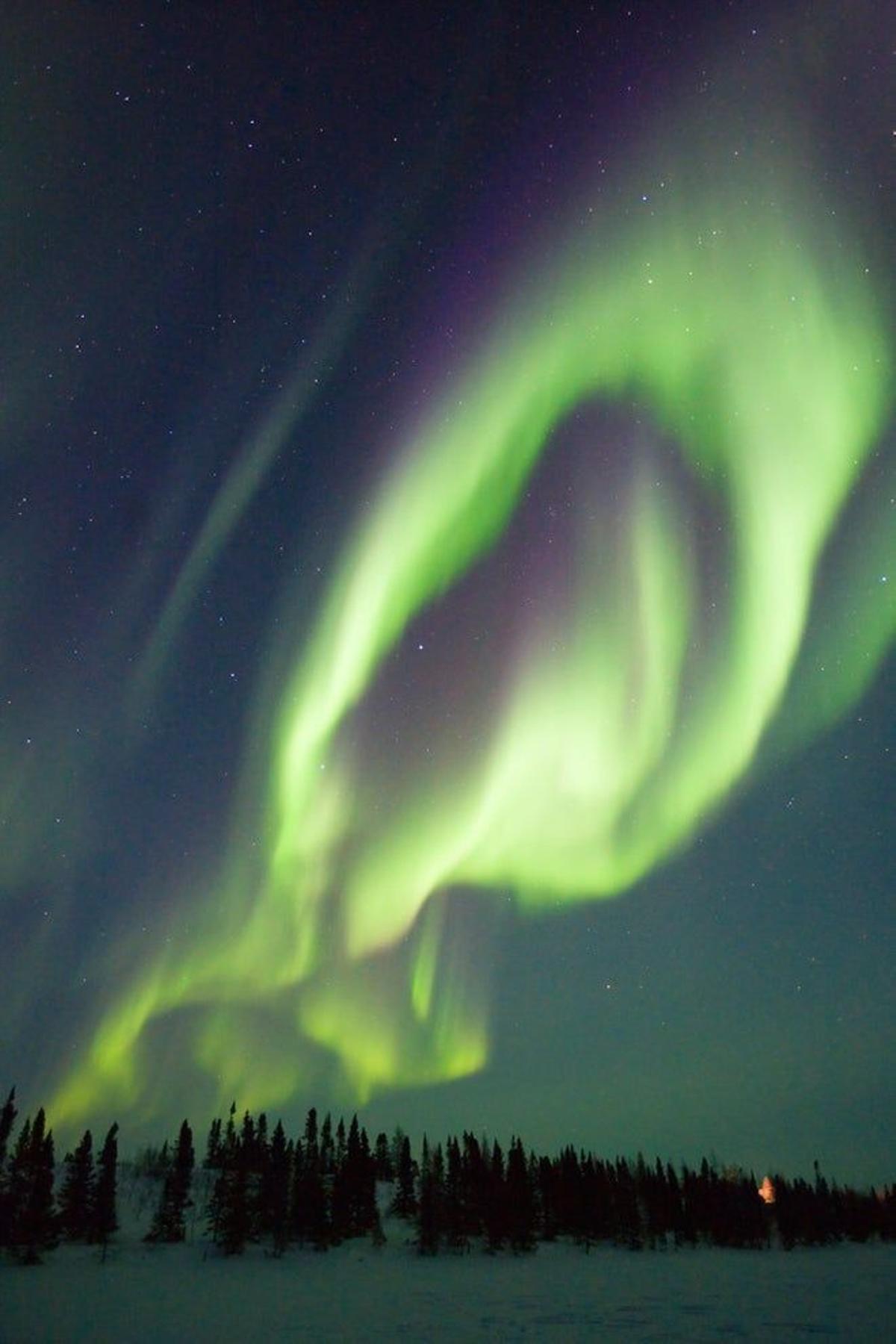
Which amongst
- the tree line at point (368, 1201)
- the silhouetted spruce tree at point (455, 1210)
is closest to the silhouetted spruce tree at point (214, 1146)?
the tree line at point (368, 1201)

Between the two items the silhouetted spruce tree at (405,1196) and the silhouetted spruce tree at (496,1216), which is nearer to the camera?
the silhouetted spruce tree at (496,1216)

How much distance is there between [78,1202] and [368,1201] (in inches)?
1162

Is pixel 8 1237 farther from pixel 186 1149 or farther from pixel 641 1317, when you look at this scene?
pixel 641 1317

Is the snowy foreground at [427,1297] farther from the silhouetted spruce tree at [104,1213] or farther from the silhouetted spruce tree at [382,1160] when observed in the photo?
the silhouetted spruce tree at [382,1160]

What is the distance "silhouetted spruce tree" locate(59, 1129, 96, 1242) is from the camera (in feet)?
246

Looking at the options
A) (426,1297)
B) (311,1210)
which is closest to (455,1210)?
(311,1210)

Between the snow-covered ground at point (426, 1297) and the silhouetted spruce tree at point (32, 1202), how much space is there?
2.11m

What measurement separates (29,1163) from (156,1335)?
45366 millimetres

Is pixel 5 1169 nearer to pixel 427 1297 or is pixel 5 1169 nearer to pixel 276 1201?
pixel 276 1201

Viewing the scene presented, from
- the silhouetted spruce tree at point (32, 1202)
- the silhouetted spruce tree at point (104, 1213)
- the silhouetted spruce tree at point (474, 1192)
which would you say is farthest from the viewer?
the silhouetted spruce tree at point (474, 1192)

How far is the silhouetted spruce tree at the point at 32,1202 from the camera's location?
65.6 m

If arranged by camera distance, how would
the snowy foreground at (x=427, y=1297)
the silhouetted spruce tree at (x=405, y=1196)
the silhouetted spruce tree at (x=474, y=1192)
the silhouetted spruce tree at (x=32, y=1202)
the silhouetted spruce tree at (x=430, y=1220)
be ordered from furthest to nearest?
the silhouetted spruce tree at (x=405, y=1196)
the silhouetted spruce tree at (x=474, y=1192)
the silhouetted spruce tree at (x=430, y=1220)
the silhouetted spruce tree at (x=32, y=1202)
the snowy foreground at (x=427, y=1297)

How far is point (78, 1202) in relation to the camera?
75750 mm

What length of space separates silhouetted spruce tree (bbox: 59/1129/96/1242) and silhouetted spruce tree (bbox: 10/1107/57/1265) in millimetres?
3473
